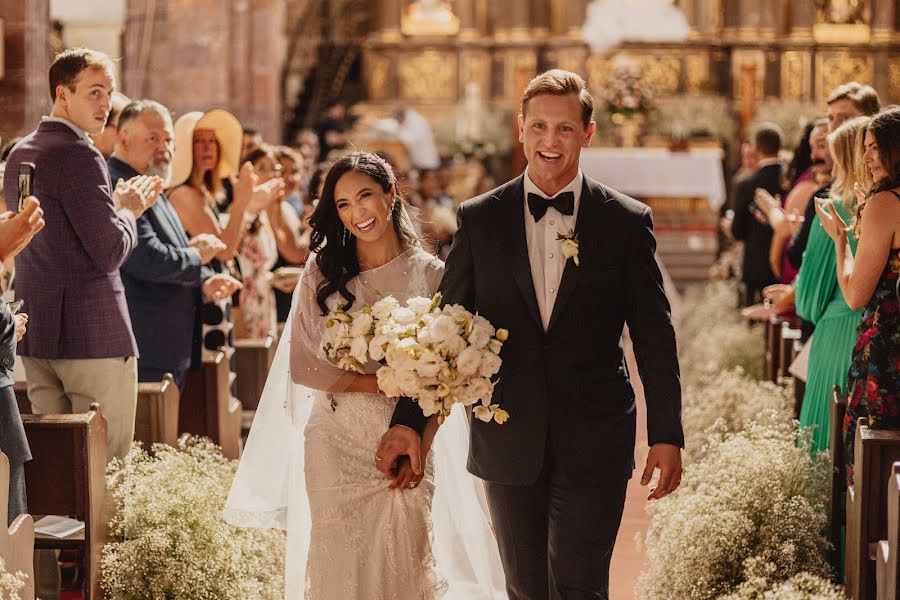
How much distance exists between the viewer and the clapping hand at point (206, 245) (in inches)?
232

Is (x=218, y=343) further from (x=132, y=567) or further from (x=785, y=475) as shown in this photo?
(x=785, y=475)

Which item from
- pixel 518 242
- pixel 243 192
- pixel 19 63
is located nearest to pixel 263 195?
pixel 243 192

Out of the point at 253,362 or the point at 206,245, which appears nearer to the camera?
the point at 206,245

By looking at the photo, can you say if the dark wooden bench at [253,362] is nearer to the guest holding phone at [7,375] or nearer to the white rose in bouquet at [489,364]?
the guest holding phone at [7,375]

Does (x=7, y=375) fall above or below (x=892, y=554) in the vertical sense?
above

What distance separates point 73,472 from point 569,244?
1770mm

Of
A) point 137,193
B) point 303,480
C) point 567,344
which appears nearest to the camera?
point 567,344

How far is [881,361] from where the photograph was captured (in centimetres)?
452

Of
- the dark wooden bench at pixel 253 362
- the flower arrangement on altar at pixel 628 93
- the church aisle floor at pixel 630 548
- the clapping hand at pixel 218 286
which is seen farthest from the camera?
the flower arrangement on altar at pixel 628 93

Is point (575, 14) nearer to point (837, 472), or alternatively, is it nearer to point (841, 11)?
point (841, 11)

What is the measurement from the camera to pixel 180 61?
11.5 m

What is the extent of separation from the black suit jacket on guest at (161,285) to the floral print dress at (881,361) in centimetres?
264

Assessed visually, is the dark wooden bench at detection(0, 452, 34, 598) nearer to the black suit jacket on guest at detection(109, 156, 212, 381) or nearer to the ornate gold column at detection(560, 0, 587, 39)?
the black suit jacket on guest at detection(109, 156, 212, 381)

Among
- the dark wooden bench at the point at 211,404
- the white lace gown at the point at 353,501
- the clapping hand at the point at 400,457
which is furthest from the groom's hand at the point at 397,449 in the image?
the dark wooden bench at the point at 211,404
